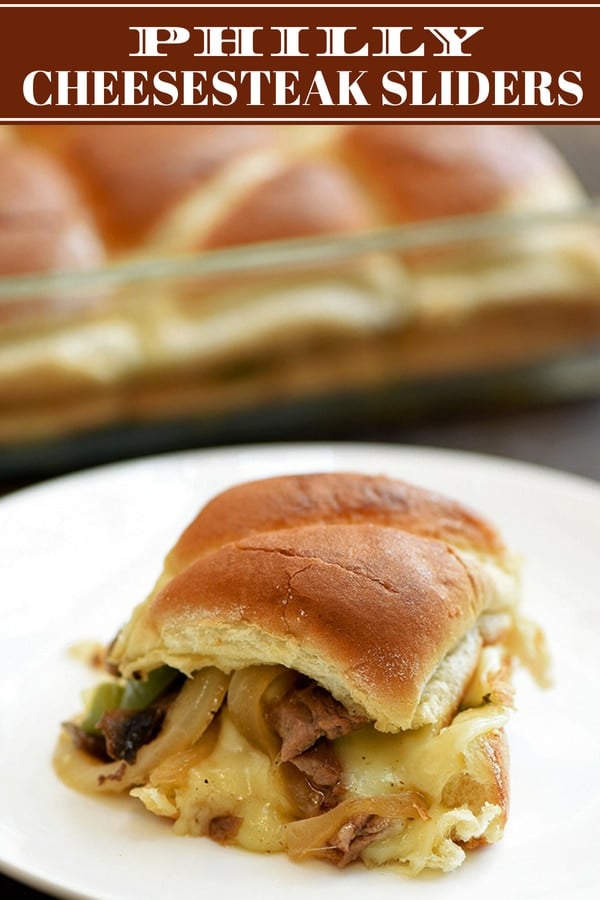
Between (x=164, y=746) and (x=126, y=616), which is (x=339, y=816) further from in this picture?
(x=126, y=616)

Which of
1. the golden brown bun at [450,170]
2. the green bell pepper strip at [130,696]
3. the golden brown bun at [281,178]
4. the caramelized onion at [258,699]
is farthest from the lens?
the golden brown bun at [450,170]

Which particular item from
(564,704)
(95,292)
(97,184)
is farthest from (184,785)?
(97,184)

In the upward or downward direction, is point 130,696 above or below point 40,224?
below

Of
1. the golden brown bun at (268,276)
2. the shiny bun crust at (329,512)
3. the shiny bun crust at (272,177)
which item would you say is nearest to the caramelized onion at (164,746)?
the shiny bun crust at (329,512)

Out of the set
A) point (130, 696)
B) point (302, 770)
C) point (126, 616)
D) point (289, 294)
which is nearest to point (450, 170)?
point (289, 294)

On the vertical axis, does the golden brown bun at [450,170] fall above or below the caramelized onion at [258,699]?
above

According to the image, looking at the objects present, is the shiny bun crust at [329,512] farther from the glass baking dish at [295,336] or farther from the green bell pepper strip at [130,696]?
the glass baking dish at [295,336]

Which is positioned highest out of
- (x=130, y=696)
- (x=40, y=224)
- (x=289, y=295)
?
(x=40, y=224)
